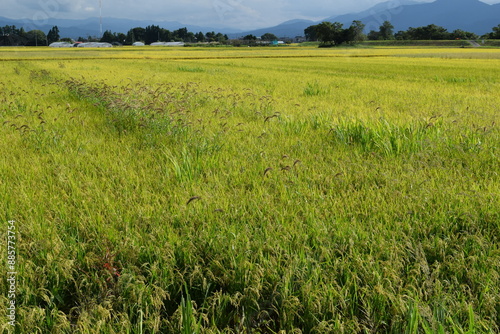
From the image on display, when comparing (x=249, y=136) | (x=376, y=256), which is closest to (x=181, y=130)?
(x=249, y=136)

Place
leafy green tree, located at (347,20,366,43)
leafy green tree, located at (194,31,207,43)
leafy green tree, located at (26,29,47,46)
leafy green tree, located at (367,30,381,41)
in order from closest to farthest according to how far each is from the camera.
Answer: leafy green tree, located at (347,20,366,43), leafy green tree, located at (367,30,381,41), leafy green tree, located at (26,29,47,46), leafy green tree, located at (194,31,207,43)

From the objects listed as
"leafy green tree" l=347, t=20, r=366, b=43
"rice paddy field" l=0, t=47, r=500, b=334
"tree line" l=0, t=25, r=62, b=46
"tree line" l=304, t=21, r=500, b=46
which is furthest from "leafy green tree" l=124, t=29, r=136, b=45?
"rice paddy field" l=0, t=47, r=500, b=334

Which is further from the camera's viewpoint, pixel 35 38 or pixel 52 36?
pixel 52 36

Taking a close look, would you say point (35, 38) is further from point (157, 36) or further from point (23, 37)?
point (157, 36)

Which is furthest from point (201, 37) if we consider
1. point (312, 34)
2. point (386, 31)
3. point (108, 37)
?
point (386, 31)

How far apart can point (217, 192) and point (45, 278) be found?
4.66ft

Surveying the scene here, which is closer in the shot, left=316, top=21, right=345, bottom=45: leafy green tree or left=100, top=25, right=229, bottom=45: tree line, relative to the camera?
left=316, top=21, right=345, bottom=45: leafy green tree

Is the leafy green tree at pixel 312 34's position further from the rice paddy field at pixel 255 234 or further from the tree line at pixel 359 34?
the rice paddy field at pixel 255 234

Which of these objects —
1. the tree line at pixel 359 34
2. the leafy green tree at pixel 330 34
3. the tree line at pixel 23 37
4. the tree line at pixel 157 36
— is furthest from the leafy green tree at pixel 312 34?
the tree line at pixel 23 37

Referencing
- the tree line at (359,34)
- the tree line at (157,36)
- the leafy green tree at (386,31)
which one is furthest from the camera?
the tree line at (157,36)

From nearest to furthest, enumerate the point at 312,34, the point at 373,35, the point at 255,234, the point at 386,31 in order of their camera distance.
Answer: the point at 255,234 < the point at 386,31 < the point at 373,35 < the point at 312,34

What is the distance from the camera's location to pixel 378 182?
340cm

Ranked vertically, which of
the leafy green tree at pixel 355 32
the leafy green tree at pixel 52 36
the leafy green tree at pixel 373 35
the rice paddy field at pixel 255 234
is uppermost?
the leafy green tree at pixel 52 36

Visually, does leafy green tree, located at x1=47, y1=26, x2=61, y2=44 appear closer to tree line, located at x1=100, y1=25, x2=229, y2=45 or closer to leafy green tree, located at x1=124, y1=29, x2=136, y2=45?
tree line, located at x1=100, y1=25, x2=229, y2=45
